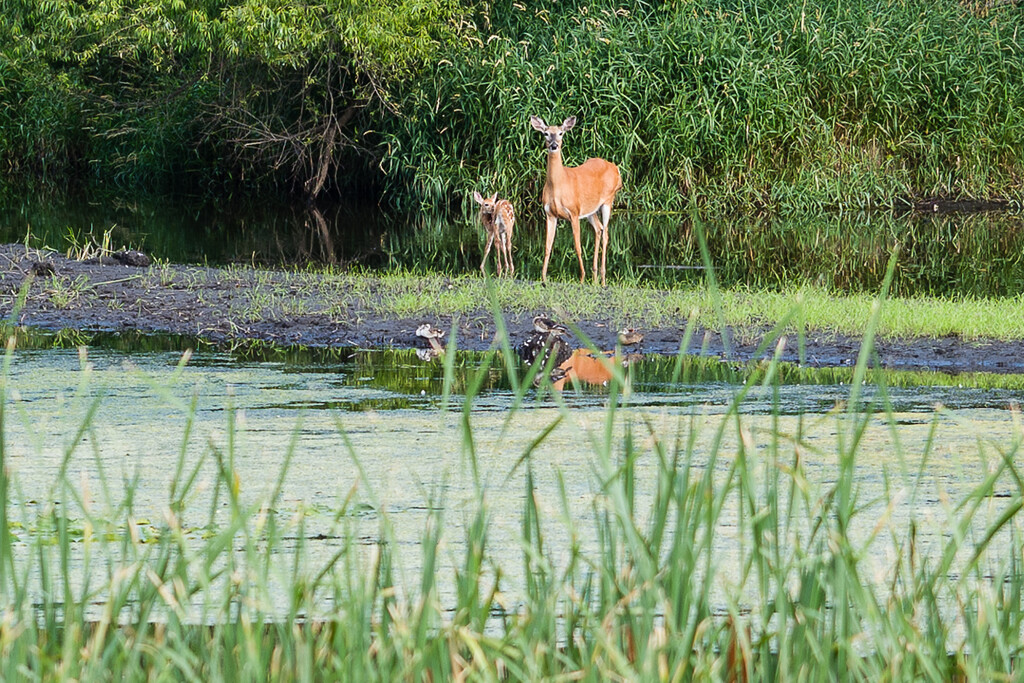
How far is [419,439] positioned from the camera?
641 centimetres

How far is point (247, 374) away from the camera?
826cm

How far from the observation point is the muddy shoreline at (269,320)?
9.04 m

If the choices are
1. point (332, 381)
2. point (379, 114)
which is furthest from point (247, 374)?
point (379, 114)

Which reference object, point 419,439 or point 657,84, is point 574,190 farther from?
point 419,439

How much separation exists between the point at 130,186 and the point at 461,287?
15.6 metres

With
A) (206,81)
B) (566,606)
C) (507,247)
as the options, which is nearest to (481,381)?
(566,606)

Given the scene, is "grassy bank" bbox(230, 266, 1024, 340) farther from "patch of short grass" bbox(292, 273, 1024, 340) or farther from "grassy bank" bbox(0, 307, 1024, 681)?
"grassy bank" bbox(0, 307, 1024, 681)

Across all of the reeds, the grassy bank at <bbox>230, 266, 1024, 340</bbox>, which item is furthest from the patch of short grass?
the reeds

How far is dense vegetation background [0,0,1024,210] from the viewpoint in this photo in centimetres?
1922

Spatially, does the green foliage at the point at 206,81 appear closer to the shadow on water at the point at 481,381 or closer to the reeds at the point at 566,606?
the shadow on water at the point at 481,381

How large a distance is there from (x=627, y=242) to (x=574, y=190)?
3097 mm

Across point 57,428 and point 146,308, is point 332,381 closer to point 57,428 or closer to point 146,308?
point 57,428

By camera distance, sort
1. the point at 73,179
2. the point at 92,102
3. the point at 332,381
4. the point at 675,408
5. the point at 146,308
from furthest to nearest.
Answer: the point at 73,179
the point at 92,102
the point at 146,308
the point at 332,381
the point at 675,408

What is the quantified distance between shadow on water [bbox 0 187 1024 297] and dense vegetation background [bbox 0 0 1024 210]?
2.58 feet
